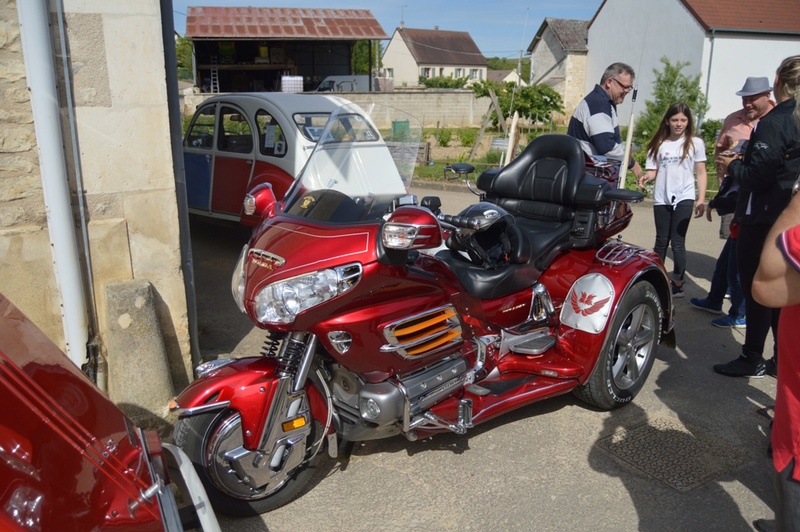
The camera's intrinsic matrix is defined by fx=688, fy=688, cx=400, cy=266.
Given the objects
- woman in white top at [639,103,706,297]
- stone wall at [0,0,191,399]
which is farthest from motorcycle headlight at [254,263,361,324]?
woman in white top at [639,103,706,297]

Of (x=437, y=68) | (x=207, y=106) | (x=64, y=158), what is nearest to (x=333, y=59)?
(x=207, y=106)

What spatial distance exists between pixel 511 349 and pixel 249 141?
5657 millimetres

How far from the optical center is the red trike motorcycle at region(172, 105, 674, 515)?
2982 mm

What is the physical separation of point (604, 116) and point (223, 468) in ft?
14.8

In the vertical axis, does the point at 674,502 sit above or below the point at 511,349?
below

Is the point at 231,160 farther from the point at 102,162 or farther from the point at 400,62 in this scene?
the point at 400,62

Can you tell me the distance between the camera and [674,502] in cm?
346

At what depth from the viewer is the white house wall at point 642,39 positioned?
96.3 ft

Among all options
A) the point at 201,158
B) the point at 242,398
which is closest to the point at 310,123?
the point at 201,158

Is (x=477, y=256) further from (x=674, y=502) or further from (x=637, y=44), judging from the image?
(x=637, y=44)

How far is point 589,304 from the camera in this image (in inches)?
163

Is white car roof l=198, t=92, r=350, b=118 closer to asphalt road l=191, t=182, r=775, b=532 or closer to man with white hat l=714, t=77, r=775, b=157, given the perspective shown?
asphalt road l=191, t=182, r=775, b=532

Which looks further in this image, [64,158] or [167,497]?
[64,158]

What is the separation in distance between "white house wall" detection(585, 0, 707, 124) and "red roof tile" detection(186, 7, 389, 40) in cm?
1132
